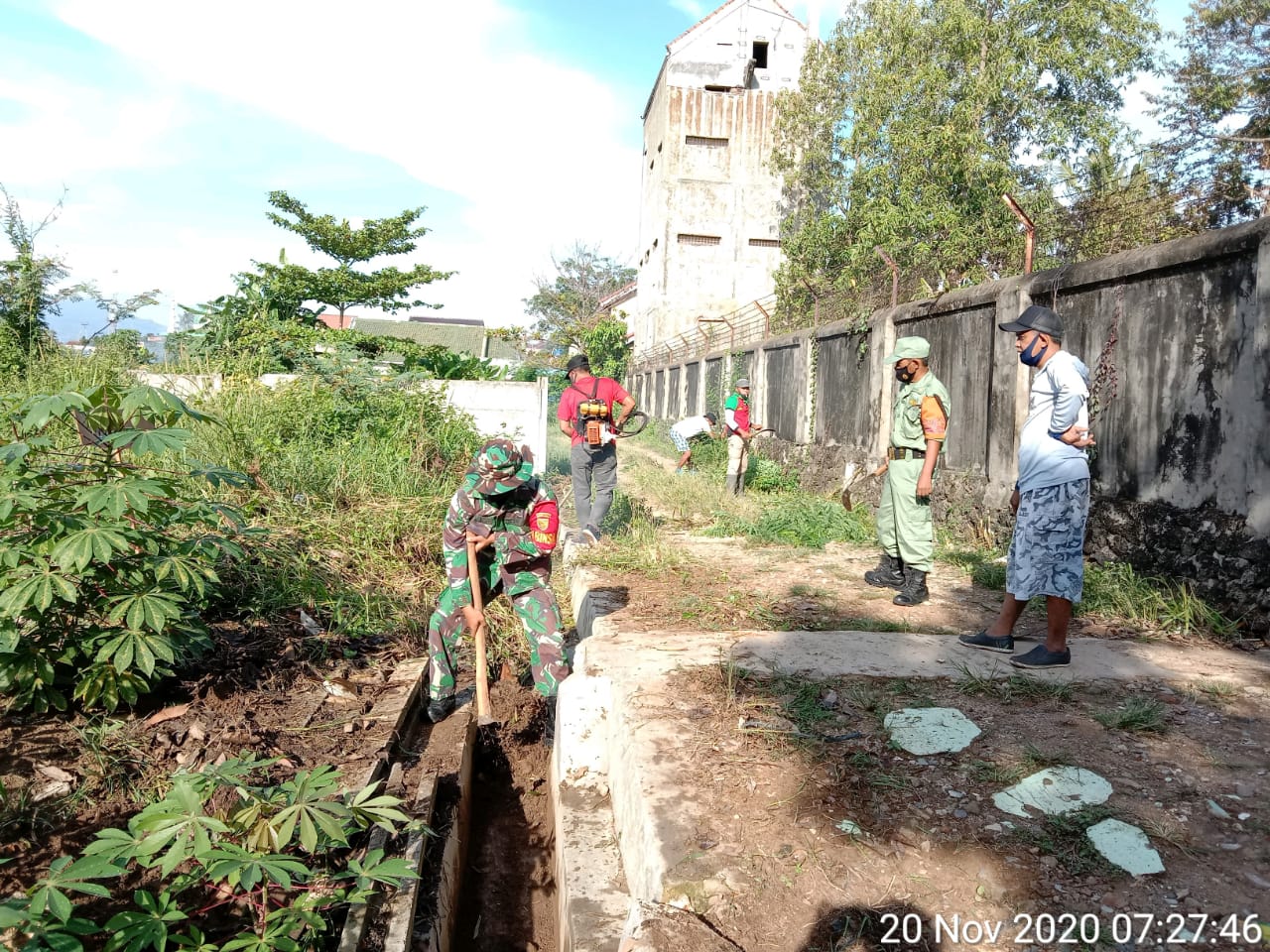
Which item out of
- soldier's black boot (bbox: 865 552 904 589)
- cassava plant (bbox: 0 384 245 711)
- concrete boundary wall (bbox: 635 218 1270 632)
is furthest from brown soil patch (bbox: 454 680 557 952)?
concrete boundary wall (bbox: 635 218 1270 632)

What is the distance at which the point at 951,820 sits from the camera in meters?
2.44

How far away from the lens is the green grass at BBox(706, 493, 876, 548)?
7371 millimetres

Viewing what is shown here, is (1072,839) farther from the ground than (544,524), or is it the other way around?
(544,524)

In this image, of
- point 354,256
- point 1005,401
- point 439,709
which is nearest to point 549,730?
point 439,709

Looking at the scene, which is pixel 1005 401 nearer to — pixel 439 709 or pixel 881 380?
pixel 881 380

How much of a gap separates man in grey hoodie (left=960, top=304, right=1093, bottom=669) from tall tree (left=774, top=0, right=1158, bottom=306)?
16.2 m

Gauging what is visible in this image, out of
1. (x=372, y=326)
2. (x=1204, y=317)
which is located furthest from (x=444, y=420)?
(x=372, y=326)

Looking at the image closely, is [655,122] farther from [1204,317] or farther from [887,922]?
[887,922]

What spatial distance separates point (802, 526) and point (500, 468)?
13.6 ft

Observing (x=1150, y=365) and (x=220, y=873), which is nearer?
(x=220, y=873)

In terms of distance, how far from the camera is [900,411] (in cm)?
516

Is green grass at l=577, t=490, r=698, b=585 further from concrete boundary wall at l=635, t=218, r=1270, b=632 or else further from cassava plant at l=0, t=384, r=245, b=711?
cassava plant at l=0, t=384, r=245, b=711

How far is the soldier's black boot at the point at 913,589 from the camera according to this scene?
5125 millimetres

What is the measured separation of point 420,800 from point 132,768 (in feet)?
3.48
